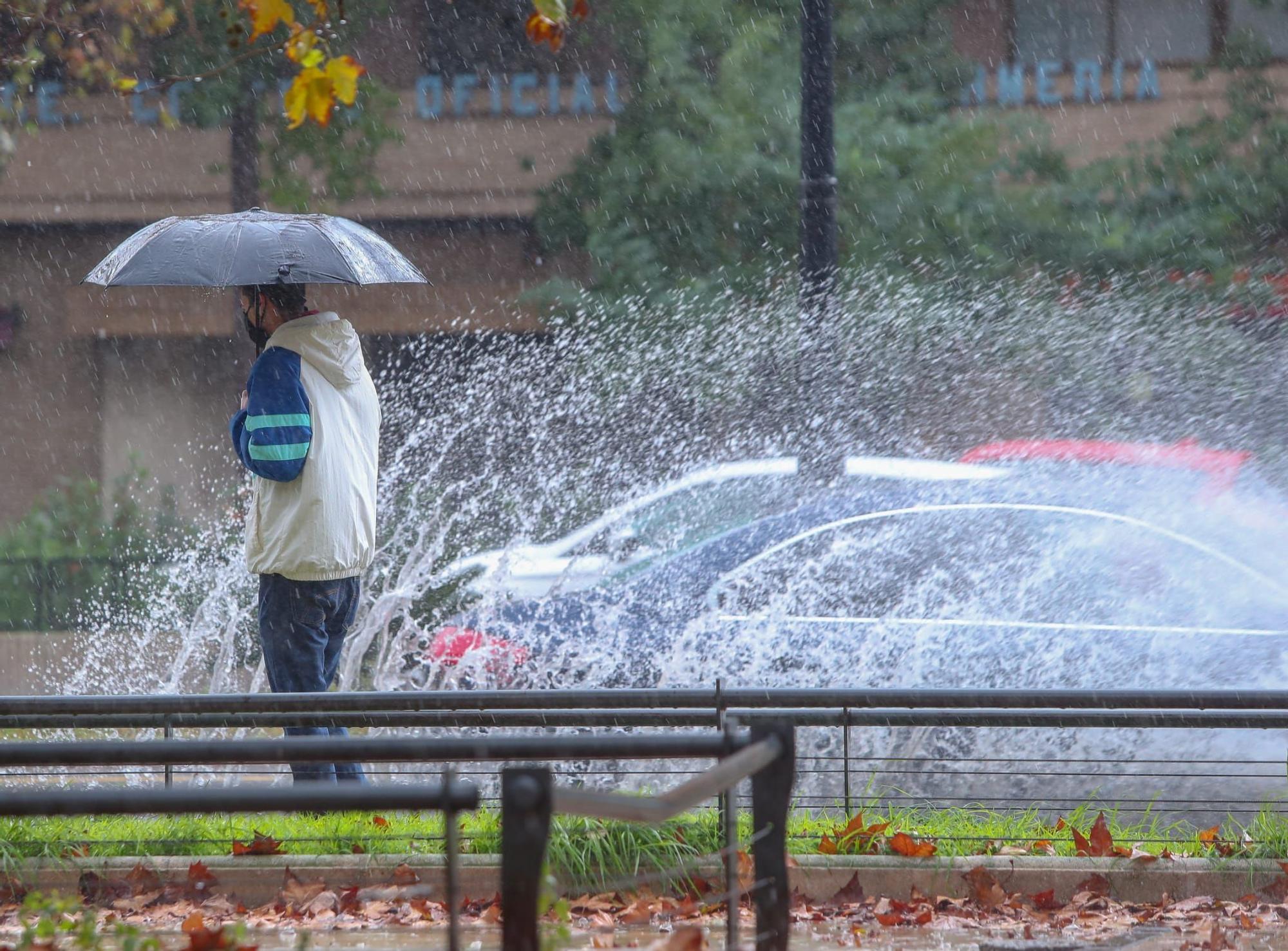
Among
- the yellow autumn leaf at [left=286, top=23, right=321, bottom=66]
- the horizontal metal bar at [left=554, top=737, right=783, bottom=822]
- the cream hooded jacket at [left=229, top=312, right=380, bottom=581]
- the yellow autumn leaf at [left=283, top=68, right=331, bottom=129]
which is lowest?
the horizontal metal bar at [left=554, top=737, right=783, bottom=822]

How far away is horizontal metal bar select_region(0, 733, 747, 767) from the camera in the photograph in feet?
9.40

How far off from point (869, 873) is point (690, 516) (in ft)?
9.73

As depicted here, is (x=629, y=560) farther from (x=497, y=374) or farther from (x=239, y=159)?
(x=239, y=159)

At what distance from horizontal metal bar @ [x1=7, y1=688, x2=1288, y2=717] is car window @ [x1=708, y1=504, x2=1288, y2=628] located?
1.50 metres

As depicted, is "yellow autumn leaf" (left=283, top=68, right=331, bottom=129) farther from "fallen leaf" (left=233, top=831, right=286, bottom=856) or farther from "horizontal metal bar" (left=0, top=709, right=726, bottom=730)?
"fallen leaf" (left=233, top=831, right=286, bottom=856)

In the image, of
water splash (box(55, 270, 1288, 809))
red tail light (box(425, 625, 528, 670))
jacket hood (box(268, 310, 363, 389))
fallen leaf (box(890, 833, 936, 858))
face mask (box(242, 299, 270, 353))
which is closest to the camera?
fallen leaf (box(890, 833, 936, 858))

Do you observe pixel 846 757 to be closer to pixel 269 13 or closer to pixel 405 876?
pixel 405 876

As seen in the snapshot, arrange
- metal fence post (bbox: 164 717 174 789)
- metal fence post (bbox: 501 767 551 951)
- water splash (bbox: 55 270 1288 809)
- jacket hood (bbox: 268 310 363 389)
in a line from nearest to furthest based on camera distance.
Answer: metal fence post (bbox: 501 767 551 951) < metal fence post (bbox: 164 717 174 789) < jacket hood (bbox: 268 310 363 389) < water splash (bbox: 55 270 1288 809)

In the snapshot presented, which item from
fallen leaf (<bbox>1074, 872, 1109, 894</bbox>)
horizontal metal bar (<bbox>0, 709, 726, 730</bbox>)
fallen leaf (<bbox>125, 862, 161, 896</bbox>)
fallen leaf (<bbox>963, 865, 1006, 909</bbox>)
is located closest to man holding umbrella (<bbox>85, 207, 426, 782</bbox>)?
horizontal metal bar (<bbox>0, 709, 726, 730</bbox>)

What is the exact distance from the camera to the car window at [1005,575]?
6512mm

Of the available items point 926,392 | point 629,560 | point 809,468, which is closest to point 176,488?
point 926,392

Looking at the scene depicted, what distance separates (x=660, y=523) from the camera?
7.65 meters

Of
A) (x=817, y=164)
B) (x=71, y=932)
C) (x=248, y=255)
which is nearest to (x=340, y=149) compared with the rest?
(x=817, y=164)

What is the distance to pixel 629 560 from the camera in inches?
287
